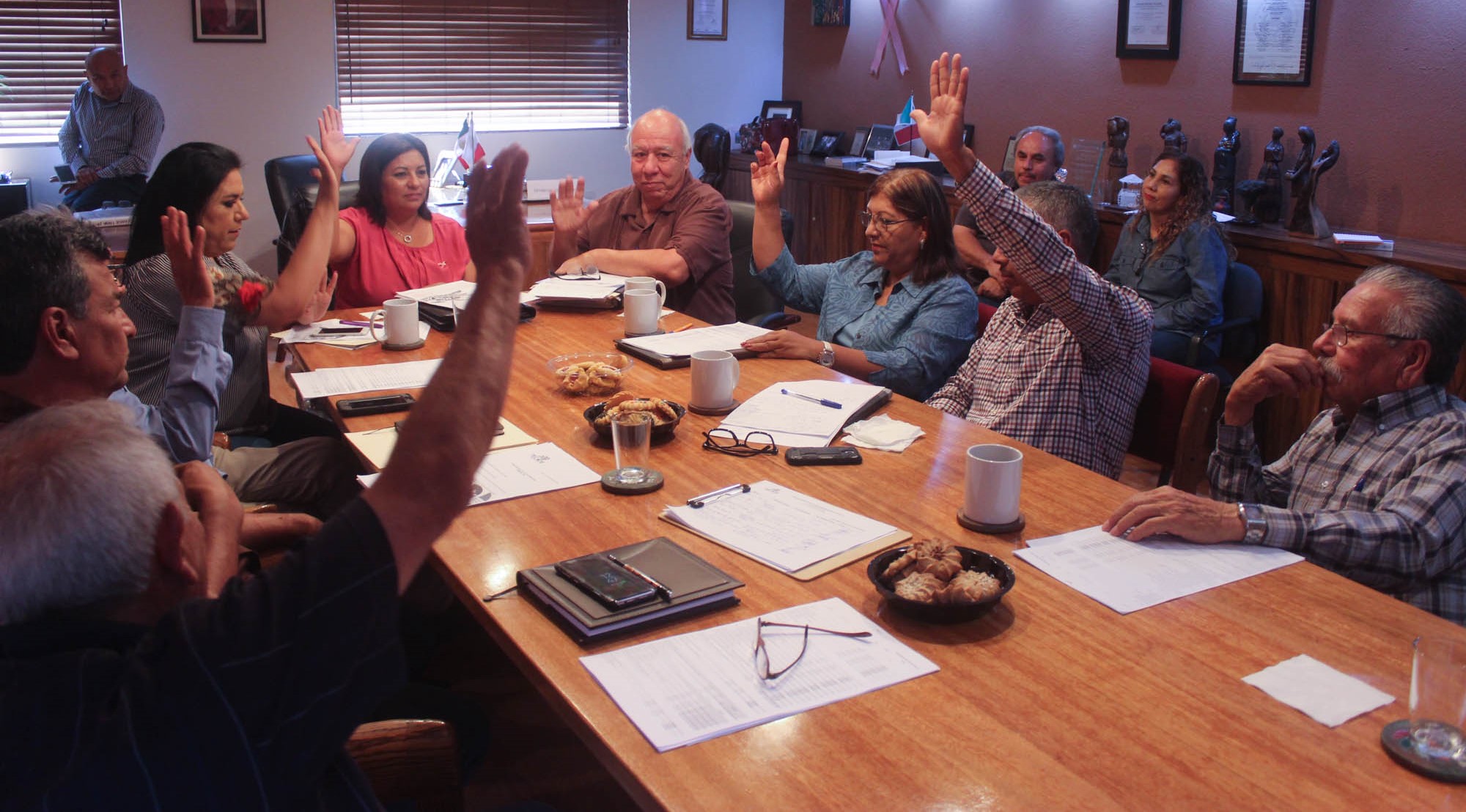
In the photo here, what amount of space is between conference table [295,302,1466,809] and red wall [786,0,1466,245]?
307 centimetres

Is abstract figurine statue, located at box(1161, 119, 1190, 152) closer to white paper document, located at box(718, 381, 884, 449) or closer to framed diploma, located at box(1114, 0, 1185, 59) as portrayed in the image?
framed diploma, located at box(1114, 0, 1185, 59)

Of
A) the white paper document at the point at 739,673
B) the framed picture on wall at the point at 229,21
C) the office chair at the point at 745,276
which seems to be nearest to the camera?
the white paper document at the point at 739,673

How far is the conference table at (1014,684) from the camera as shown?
3.56 feet

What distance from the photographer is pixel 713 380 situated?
89.5 inches

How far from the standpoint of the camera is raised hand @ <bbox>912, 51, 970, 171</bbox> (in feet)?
7.64

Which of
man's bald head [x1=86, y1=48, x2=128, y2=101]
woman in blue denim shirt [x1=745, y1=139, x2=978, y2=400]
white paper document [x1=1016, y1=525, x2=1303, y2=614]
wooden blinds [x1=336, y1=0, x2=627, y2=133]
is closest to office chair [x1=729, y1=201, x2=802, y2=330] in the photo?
woman in blue denim shirt [x1=745, y1=139, x2=978, y2=400]

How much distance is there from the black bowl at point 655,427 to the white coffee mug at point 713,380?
0.39 feet

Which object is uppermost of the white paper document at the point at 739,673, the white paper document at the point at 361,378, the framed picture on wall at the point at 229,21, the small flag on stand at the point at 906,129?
the framed picture on wall at the point at 229,21

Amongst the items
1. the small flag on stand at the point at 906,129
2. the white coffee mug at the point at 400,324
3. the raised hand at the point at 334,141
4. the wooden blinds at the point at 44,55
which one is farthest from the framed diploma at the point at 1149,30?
the wooden blinds at the point at 44,55

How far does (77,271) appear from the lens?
1.90 metres

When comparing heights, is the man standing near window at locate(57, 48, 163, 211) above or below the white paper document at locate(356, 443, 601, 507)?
above

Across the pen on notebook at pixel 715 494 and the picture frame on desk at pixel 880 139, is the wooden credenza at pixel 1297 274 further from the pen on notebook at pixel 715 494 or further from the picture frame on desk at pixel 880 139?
the pen on notebook at pixel 715 494

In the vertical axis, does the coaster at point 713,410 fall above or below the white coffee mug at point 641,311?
below

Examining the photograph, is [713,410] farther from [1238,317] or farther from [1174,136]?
[1174,136]
